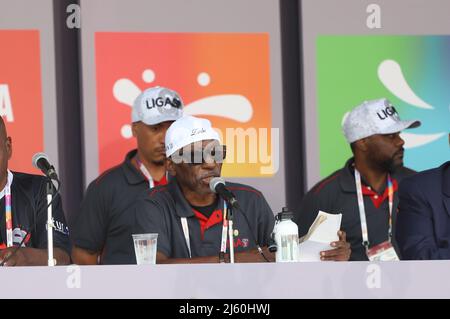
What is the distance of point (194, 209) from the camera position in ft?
12.9

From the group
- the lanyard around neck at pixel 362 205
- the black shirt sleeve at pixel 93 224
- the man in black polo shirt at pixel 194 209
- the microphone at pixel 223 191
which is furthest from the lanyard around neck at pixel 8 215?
the lanyard around neck at pixel 362 205

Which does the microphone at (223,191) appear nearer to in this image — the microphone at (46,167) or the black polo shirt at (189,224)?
the black polo shirt at (189,224)

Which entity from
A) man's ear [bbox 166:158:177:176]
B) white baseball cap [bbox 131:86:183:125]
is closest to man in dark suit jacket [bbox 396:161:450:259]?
man's ear [bbox 166:158:177:176]

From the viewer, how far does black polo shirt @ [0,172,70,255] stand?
12.6 feet

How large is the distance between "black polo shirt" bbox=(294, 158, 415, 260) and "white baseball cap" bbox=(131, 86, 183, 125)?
740 mm

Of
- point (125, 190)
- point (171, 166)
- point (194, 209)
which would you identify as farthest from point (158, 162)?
point (194, 209)

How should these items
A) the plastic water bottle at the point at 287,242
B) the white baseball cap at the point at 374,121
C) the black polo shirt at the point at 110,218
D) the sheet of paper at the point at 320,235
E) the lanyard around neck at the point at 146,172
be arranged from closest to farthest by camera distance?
the plastic water bottle at the point at 287,242 → the sheet of paper at the point at 320,235 → the black polo shirt at the point at 110,218 → the lanyard around neck at the point at 146,172 → the white baseball cap at the point at 374,121

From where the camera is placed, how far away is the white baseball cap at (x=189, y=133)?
3867mm

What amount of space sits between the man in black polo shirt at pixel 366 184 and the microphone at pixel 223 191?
3.52 feet

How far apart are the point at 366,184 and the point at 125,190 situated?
110cm

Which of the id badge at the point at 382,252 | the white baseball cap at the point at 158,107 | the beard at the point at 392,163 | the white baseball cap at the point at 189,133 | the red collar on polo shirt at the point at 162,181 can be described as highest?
the white baseball cap at the point at 158,107

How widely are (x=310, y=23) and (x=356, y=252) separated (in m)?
1.33

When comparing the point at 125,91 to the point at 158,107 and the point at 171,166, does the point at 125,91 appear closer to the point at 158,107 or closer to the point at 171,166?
the point at 158,107
